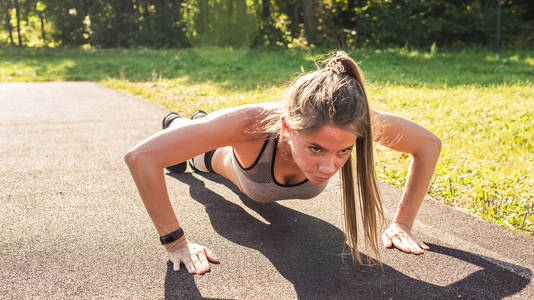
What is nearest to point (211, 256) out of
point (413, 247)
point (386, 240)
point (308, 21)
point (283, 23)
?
point (386, 240)

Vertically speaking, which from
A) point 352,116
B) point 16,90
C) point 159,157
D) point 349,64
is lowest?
point 16,90

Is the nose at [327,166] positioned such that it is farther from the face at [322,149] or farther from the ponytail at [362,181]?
the ponytail at [362,181]

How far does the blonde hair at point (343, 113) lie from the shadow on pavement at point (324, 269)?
150mm

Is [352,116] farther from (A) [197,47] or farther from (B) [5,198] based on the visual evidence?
(A) [197,47]

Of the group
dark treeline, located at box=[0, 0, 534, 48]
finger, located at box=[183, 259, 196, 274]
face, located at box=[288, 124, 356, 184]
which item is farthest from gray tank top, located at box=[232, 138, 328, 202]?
dark treeline, located at box=[0, 0, 534, 48]

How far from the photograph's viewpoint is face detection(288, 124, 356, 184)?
1953 millimetres

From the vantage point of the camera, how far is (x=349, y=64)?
6.99 feet

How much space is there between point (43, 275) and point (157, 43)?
21.9 meters

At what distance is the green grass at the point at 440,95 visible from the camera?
3482 mm

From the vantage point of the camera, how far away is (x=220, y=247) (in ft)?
8.37

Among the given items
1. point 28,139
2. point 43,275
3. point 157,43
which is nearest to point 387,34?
point 157,43

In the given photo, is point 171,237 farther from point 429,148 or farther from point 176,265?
point 429,148

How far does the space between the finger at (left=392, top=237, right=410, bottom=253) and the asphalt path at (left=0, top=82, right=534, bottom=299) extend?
3 centimetres

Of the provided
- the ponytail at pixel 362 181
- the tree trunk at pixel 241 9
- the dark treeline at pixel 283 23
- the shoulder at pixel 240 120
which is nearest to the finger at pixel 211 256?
the shoulder at pixel 240 120
